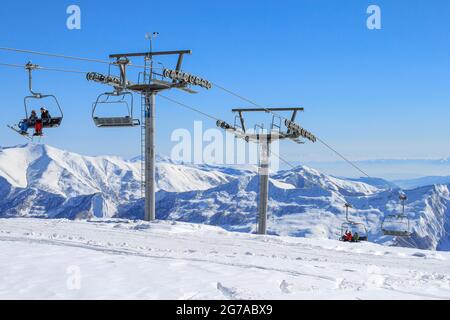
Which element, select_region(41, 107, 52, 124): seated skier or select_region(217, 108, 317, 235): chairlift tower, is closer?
select_region(41, 107, 52, 124): seated skier

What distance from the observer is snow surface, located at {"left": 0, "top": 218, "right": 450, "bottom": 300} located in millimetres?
11711

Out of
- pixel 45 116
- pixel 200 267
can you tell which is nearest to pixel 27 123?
pixel 45 116

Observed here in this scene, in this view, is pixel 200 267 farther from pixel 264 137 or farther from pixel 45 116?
pixel 264 137

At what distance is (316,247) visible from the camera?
72.8ft

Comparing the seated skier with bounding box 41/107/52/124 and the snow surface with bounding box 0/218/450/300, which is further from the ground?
the seated skier with bounding box 41/107/52/124

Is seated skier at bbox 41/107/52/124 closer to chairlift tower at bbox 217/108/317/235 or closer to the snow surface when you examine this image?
the snow surface

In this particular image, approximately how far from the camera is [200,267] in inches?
572

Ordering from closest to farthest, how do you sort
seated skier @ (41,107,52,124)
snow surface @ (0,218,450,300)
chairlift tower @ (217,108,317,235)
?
snow surface @ (0,218,450,300), seated skier @ (41,107,52,124), chairlift tower @ (217,108,317,235)

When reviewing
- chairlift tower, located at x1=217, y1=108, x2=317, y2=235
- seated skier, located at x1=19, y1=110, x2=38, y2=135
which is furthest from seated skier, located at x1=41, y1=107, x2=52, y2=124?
chairlift tower, located at x1=217, y1=108, x2=317, y2=235

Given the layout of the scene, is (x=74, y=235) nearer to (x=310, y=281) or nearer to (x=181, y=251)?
(x=181, y=251)

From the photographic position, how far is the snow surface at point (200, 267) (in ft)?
38.4
